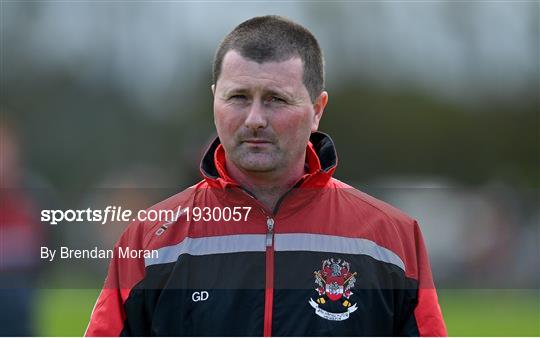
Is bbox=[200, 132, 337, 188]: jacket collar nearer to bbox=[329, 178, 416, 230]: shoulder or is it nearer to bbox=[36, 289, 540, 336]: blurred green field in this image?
bbox=[329, 178, 416, 230]: shoulder

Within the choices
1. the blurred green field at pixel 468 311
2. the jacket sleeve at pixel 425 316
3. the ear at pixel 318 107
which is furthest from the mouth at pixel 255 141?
the blurred green field at pixel 468 311

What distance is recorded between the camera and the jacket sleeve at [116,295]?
2230mm

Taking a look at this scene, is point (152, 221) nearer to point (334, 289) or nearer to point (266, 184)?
point (266, 184)

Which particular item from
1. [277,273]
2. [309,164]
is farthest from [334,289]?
[309,164]

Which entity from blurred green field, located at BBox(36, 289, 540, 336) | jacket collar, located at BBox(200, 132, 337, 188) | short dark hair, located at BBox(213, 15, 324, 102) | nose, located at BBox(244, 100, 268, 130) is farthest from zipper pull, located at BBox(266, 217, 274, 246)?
blurred green field, located at BBox(36, 289, 540, 336)

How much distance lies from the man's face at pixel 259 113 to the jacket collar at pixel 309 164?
7 centimetres

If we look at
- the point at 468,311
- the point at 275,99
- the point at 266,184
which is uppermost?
the point at 275,99

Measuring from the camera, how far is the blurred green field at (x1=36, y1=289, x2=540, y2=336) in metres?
8.14

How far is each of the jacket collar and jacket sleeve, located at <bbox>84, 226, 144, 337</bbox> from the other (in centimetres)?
35

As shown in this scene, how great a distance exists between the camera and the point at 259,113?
7.50ft

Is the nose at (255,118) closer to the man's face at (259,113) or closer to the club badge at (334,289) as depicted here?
the man's face at (259,113)

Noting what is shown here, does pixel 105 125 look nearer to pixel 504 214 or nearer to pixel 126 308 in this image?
pixel 504 214

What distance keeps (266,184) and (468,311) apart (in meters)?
7.86

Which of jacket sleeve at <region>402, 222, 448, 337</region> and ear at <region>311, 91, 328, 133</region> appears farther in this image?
ear at <region>311, 91, 328, 133</region>
